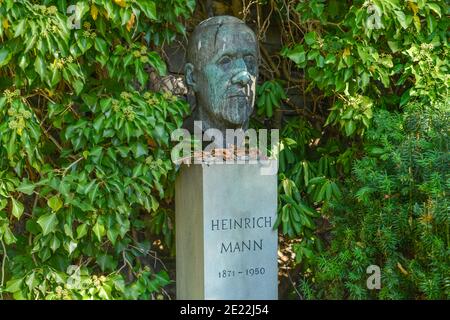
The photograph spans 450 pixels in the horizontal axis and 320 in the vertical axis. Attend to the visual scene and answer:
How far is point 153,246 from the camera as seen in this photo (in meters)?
3.77

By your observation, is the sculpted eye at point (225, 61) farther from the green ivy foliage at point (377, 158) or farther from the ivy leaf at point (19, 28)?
the ivy leaf at point (19, 28)

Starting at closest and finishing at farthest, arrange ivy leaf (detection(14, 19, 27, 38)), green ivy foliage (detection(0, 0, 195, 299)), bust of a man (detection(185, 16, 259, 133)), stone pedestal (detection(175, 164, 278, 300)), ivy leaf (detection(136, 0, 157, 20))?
ivy leaf (detection(14, 19, 27, 38)), green ivy foliage (detection(0, 0, 195, 299)), ivy leaf (detection(136, 0, 157, 20)), stone pedestal (detection(175, 164, 278, 300)), bust of a man (detection(185, 16, 259, 133))

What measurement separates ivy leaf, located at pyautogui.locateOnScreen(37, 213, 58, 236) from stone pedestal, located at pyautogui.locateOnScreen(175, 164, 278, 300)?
2.11 feet

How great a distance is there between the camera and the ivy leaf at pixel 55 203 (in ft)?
9.33

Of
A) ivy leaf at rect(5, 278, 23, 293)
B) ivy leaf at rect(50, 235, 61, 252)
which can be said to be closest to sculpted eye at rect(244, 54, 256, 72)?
ivy leaf at rect(50, 235, 61, 252)

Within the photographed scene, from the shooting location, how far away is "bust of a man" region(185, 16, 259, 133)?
320cm

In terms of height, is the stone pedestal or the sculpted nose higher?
the sculpted nose

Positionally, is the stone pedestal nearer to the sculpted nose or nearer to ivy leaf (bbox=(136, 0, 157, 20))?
the sculpted nose

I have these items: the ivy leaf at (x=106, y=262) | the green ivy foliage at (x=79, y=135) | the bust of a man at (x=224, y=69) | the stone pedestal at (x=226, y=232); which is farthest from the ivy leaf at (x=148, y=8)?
the ivy leaf at (x=106, y=262)

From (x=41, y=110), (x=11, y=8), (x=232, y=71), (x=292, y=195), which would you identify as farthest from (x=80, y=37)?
(x=292, y=195)

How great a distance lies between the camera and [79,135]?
2943 millimetres

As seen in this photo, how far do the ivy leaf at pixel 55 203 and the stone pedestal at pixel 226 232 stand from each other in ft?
2.04

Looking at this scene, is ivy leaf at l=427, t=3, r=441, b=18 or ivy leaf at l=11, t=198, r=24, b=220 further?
ivy leaf at l=427, t=3, r=441, b=18

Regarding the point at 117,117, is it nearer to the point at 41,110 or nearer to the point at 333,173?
the point at 41,110
